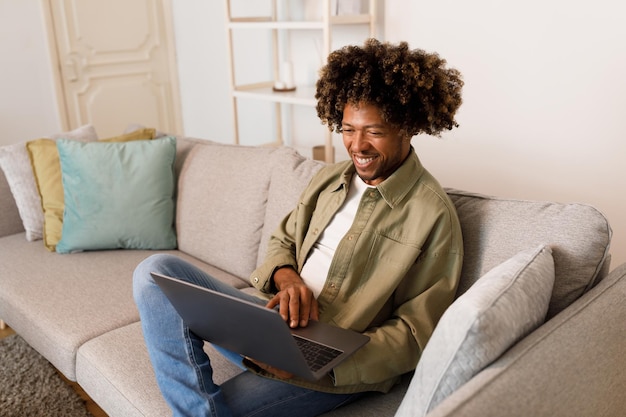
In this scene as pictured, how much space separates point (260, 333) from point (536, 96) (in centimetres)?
151

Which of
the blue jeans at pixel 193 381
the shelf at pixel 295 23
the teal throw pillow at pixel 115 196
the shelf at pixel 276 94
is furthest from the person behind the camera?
the shelf at pixel 276 94

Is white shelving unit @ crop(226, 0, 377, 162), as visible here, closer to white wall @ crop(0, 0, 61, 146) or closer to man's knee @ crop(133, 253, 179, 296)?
white wall @ crop(0, 0, 61, 146)

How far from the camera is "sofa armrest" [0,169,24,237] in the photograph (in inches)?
93.6

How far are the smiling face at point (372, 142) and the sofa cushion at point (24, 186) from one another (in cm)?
149

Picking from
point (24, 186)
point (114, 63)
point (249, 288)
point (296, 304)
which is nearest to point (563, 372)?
point (296, 304)

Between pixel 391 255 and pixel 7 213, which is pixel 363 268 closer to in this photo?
pixel 391 255

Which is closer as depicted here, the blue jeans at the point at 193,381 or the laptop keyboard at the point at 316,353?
the laptop keyboard at the point at 316,353

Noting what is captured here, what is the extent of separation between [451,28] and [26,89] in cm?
241

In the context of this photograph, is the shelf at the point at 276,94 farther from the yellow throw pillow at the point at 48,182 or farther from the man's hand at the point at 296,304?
the man's hand at the point at 296,304

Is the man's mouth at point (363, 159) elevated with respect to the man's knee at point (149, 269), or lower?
→ elevated

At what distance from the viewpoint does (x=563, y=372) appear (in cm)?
94

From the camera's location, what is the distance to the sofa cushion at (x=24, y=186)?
2.29m

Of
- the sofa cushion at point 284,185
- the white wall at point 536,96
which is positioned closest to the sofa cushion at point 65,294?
the sofa cushion at point 284,185

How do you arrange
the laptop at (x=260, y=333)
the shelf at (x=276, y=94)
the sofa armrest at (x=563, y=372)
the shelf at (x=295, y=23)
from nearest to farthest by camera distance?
1. the sofa armrest at (x=563, y=372)
2. the laptop at (x=260, y=333)
3. the shelf at (x=295, y=23)
4. the shelf at (x=276, y=94)
